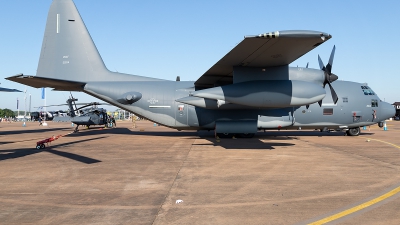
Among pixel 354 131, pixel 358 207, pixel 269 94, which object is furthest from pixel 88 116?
pixel 358 207

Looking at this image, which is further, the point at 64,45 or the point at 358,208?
the point at 64,45

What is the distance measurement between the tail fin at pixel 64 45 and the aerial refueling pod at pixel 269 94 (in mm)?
10487

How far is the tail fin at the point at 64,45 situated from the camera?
20.4m

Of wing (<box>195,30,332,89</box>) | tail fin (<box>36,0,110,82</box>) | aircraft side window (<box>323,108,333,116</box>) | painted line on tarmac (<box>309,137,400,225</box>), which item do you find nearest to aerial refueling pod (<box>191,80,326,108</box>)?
wing (<box>195,30,332,89</box>)

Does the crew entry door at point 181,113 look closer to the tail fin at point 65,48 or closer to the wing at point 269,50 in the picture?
the wing at point 269,50

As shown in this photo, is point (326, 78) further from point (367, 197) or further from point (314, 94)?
point (367, 197)

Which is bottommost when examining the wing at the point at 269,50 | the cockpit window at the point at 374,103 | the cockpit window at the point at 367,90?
the cockpit window at the point at 374,103

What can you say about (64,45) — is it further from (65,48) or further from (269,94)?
(269,94)

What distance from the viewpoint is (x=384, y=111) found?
73.2 feet

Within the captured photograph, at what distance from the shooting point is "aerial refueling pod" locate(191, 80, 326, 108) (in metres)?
14.6

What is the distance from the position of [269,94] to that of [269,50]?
2.32 m

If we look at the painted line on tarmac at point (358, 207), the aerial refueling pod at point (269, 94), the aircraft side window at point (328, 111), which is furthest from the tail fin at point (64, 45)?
the painted line on tarmac at point (358, 207)

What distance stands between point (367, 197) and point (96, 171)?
305 inches

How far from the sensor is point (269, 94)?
573 inches
